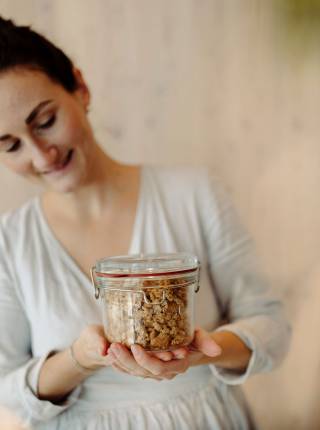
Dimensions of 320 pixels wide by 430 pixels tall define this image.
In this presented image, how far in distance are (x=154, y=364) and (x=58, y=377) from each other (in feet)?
0.73

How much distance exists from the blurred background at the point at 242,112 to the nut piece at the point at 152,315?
1.25ft

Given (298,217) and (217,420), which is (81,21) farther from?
(217,420)

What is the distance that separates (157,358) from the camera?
0.52 metres

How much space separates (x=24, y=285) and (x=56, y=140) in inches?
9.1

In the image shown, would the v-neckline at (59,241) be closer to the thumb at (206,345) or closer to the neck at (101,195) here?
the neck at (101,195)

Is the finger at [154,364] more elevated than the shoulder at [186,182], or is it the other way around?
the shoulder at [186,182]

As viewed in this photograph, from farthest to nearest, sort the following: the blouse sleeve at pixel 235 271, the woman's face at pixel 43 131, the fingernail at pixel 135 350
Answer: the blouse sleeve at pixel 235 271
the woman's face at pixel 43 131
the fingernail at pixel 135 350

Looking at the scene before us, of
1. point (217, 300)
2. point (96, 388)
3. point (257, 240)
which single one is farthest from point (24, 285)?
point (257, 240)

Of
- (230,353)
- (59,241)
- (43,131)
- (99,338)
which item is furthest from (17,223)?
(230,353)

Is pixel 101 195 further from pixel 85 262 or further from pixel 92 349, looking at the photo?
pixel 92 349

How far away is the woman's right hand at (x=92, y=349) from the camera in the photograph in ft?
1.83

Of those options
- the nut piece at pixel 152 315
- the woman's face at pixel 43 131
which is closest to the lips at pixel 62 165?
the woman's face at pixel 43 131

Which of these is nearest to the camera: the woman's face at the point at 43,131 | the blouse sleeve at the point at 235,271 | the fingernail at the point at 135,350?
the fingernail at the point at 135,350

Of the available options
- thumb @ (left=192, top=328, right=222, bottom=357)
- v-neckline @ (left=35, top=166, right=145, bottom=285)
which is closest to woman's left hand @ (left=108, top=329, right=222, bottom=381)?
thumb @ (left=192, top=328, right=222, bottom=357)
